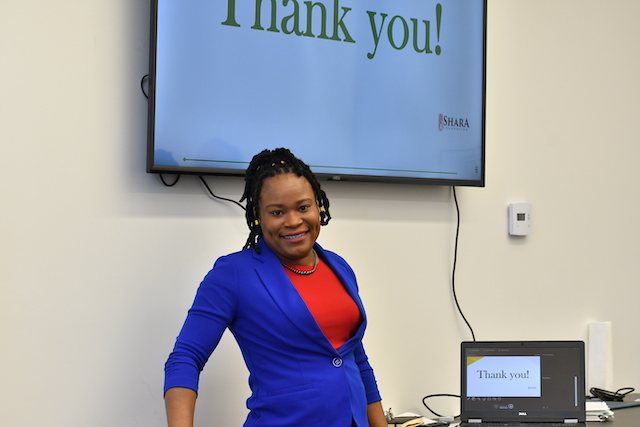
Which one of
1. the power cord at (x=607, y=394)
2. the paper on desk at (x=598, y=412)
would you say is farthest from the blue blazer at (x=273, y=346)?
the power cord at (x=607, y=394)

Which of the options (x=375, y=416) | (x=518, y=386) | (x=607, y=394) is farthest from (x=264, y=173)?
(x=607, y=394)

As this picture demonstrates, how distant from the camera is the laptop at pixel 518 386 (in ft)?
6.18

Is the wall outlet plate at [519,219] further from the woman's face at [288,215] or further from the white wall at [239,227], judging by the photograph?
the woman's face at [288,215]

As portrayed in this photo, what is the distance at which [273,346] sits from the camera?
1.41 m

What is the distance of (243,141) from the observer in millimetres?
1848

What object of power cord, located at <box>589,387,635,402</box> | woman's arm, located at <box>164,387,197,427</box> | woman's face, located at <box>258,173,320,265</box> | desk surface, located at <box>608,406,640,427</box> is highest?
woman's face, located at <box>258,173,320,265</box>

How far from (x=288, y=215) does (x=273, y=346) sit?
30 centimetres

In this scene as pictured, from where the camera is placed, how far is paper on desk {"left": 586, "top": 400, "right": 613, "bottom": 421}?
77.9 inches

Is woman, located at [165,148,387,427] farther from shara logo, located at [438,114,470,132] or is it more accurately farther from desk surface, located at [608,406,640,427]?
desk surface, located at [608,406,640,427]

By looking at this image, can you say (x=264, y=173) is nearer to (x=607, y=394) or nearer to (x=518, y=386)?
(x=518, y=386)

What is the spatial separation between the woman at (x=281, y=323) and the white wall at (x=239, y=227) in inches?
16.2

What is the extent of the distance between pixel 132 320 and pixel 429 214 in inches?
40.3

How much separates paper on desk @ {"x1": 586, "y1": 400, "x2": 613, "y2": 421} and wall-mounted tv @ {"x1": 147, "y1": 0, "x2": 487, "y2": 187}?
0.80 meters

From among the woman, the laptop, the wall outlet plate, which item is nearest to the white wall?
the wall outlet plate
